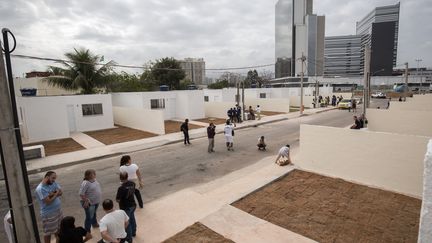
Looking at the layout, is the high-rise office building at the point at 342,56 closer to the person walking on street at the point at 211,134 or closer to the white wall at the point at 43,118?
the person walking on street at the point at 211,134

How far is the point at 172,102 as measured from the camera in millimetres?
25609

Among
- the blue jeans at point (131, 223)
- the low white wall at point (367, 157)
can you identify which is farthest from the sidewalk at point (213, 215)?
the low white wall at point (367, 157)

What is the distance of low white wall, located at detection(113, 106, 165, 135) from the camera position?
18.0 metres

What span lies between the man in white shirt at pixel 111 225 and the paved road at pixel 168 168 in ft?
9.51

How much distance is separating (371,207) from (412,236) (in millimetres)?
1344

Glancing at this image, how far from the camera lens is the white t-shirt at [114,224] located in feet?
13.4

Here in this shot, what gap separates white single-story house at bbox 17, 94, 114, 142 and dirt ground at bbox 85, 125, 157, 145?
1315 mm

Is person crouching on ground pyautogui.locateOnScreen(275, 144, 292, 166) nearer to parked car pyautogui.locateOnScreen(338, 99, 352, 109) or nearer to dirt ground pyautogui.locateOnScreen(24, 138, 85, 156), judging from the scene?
dirt ground pyautogui.locateOnScreen(24, 138, 85, 156)

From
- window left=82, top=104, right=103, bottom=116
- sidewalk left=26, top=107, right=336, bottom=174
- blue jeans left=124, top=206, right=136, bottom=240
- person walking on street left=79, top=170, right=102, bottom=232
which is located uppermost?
window left=82, top=104, right=103, bottom=116

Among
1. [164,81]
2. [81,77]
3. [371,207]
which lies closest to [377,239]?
[371,207]

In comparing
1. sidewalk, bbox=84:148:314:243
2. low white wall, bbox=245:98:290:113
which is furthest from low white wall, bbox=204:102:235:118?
sidewalk, bbox=84:148:314:243

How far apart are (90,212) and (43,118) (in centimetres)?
1443

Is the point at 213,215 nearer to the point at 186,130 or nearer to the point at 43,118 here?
the point at 186,130

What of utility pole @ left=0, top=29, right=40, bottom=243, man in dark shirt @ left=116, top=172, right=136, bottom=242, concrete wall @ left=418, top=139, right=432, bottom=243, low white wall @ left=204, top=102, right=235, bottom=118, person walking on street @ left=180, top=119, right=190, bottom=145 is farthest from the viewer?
low white wall @ left=204, top=102, right=235, bottom=118
